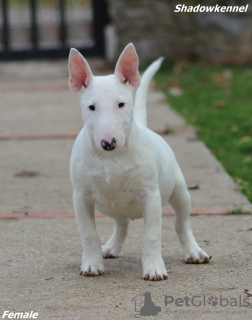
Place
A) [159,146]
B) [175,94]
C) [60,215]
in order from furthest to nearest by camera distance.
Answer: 1. [175,94]
2. [60,215]
3. [159,146]

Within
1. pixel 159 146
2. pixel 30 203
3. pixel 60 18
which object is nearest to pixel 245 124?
pixel 30 203

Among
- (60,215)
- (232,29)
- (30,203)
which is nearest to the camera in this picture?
(60,215)

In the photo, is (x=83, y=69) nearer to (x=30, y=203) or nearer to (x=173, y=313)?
(x=173, y=313)

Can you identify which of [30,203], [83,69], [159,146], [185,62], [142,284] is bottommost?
[185,62]

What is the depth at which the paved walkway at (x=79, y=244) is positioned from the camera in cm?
337

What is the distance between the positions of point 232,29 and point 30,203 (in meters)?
7.91

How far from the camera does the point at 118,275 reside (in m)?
3.89

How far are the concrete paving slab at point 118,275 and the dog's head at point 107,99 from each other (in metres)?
0.75

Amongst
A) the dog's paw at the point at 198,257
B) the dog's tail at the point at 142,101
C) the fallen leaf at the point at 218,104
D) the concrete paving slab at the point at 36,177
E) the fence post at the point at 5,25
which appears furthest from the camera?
the fence post at the point at 5,25

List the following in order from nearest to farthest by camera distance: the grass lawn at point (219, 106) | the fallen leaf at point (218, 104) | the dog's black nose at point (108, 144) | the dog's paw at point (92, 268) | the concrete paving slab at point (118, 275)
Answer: the concrete paving slab at point (118, 275) → the dog's black nose at point (108, 144) → the dog's paw at point (92, 268) → the grass lawn at point (219, 106) → the fallen leaf at point (218, 104)

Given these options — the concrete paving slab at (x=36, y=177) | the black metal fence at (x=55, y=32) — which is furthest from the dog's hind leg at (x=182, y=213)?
the black metal fence at (x=55, y=32)

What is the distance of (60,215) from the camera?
5.18 meters

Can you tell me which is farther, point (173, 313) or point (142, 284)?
point (142, 284)

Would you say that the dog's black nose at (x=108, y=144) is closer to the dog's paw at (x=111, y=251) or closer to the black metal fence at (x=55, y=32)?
the dog's paw at (x=111, y=251)
